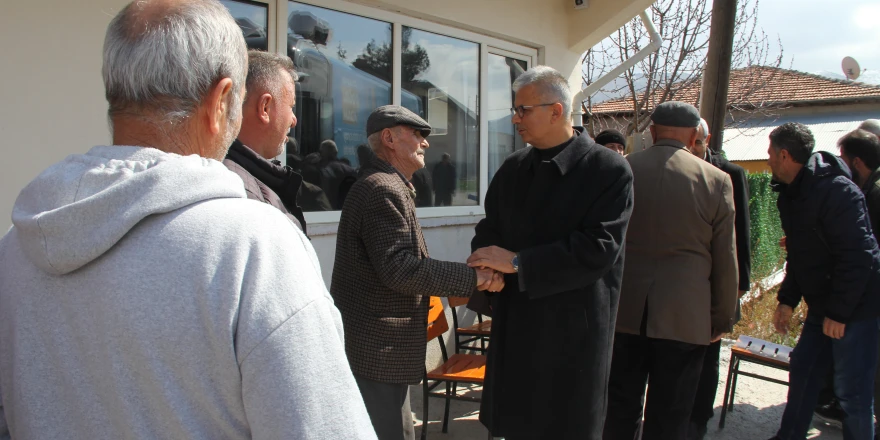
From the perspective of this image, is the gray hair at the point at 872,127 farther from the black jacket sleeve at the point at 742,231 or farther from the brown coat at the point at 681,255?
the brown coat at the point at 681,255

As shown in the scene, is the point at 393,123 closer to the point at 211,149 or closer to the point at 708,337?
the point at 211,149

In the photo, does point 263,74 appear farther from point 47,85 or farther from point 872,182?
point 872,182

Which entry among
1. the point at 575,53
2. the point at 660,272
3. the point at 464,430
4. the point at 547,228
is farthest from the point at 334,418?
the point at 575,53

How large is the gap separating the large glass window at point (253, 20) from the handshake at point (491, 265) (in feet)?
7.17

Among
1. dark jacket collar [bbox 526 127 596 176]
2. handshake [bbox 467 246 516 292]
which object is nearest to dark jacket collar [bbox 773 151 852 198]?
dark jacket collar [bbox 526 127 596 176]

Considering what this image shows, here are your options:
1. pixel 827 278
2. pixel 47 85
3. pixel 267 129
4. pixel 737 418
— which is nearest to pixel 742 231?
pixel 827 278

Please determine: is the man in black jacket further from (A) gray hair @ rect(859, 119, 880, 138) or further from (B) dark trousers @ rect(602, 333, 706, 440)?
(A) gray hair @ rect(859, 119, 880, 138)

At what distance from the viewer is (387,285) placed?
240 cm

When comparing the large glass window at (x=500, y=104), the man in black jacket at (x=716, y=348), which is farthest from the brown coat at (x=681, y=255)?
the large glass window at (x=500, y=104)

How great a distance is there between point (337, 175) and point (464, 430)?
6.56ft

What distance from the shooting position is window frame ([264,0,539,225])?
154 inches

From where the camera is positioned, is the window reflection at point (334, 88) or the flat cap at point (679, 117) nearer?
the flat cap at point (679, 117)

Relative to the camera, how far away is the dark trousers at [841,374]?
3.45 m

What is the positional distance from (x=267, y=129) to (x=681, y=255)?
7.15ft
